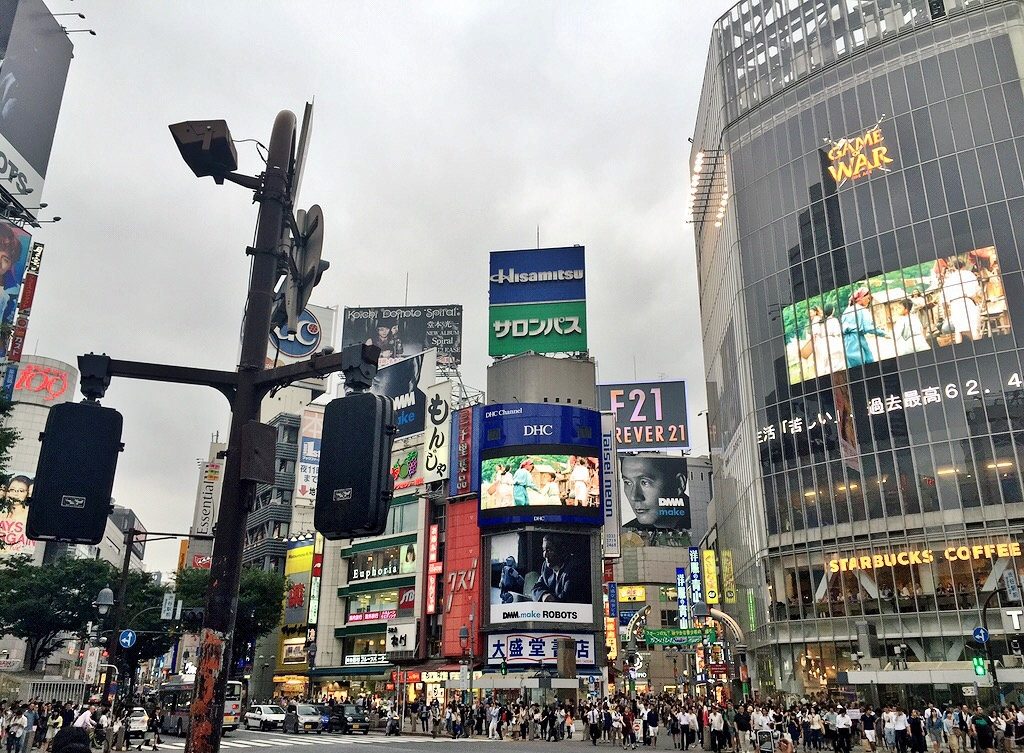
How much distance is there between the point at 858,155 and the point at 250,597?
5557 cm

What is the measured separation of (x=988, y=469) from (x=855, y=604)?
10504 mm

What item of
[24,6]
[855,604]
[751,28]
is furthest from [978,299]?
[24,6]

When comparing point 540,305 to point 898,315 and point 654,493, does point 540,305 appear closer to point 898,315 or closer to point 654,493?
point 898,315

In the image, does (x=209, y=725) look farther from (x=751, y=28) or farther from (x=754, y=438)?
(x=751, y=28)

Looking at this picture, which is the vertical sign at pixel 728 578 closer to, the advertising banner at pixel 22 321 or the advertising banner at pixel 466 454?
the advertising banner at pixel 466 454

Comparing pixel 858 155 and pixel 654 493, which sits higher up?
pixel 858 155

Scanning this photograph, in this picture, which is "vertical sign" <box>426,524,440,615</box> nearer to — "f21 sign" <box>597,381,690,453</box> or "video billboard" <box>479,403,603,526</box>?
"video billboard" <box>479,403,603,526</box>

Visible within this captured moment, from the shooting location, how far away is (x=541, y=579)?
58.4m

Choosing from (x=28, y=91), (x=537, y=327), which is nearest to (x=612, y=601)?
(x=537, y=327)

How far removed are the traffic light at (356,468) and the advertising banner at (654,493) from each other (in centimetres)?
10688

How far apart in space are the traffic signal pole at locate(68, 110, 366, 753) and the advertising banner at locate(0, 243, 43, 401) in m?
54.3

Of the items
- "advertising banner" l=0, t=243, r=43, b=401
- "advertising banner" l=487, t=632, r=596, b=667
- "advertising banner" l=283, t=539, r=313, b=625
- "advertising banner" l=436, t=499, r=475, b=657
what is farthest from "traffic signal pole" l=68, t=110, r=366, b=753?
"advertising banner" l=283, t=539, r=313, b=625

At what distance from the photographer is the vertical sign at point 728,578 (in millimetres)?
64250

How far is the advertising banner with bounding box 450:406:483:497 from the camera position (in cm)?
6297
